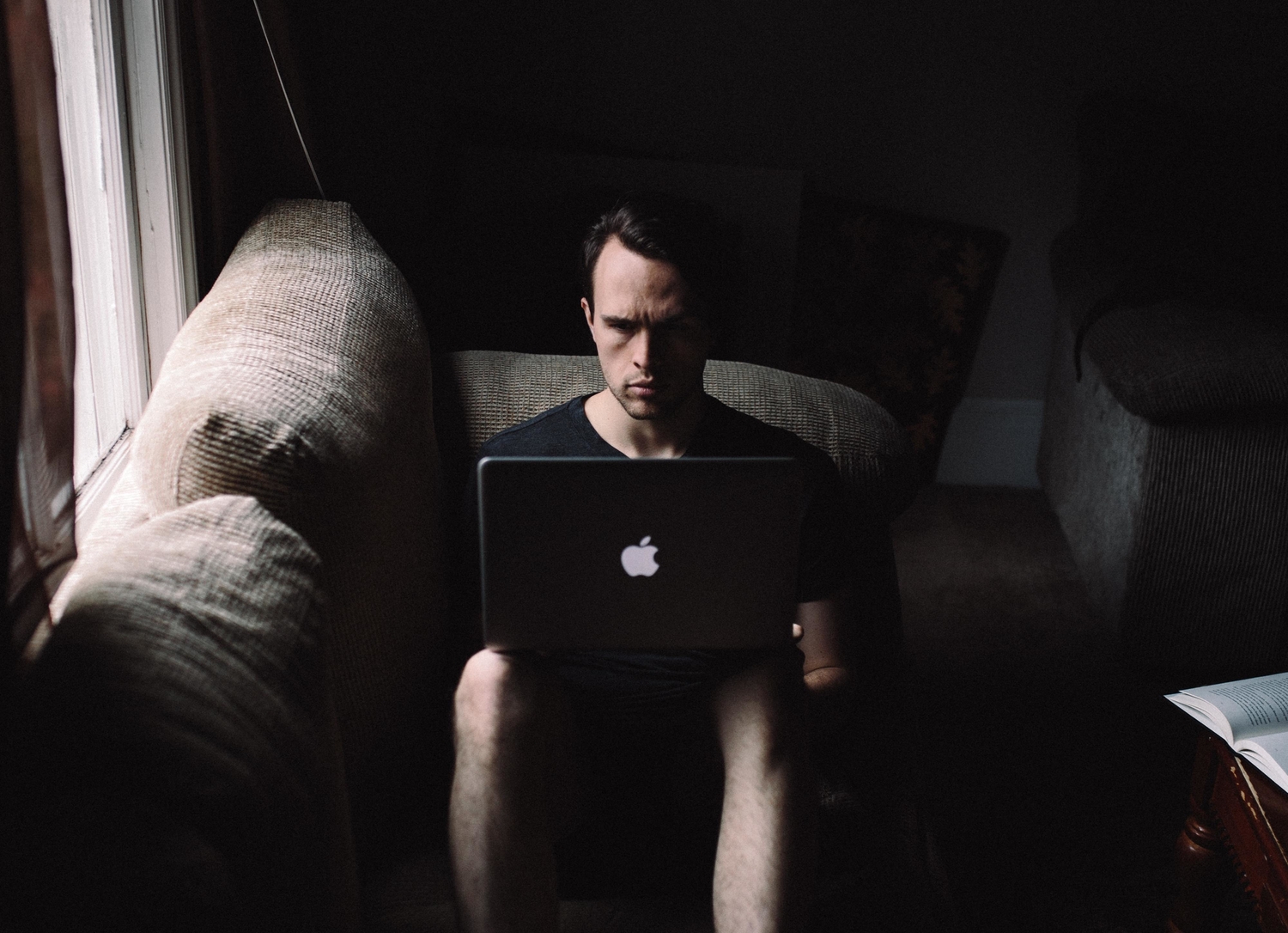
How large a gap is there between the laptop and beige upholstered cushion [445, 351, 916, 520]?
555 millimetres

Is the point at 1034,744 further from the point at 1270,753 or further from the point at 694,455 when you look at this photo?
the point at 694,455

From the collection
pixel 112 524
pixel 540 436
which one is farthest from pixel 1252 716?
pixel 112 524

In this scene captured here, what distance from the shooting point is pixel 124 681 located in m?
0.77

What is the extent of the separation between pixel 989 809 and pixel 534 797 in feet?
3.36

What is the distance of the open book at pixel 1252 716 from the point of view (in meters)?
1.19

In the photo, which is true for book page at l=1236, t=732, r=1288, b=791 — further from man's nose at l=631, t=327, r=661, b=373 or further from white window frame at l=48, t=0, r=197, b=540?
white window frame at l=48, t=0, r=197, b=540

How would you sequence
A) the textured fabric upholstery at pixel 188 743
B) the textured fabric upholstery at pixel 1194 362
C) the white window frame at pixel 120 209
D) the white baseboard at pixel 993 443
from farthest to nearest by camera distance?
the white baseboard at pixel 993 443 < the textured fabric upholstery at pixel 1194 362 < the white window frame at pixel 120 209 < the textured fabric upholstery at pixel 188 743

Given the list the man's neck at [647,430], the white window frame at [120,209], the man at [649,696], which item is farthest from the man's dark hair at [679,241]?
the white window frame at [120,209]

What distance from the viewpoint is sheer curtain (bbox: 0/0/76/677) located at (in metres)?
0.77

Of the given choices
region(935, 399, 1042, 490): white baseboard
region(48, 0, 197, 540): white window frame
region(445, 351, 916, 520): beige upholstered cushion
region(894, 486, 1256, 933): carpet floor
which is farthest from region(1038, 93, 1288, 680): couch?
region(48, 0, 197, 540): white window frame

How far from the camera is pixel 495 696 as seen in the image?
120 centimetres

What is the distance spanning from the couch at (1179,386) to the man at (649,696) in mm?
1038

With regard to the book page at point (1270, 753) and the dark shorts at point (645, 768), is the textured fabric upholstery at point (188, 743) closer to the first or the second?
the dark shorts at point (645, 768)

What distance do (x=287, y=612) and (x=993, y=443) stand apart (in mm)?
2693
